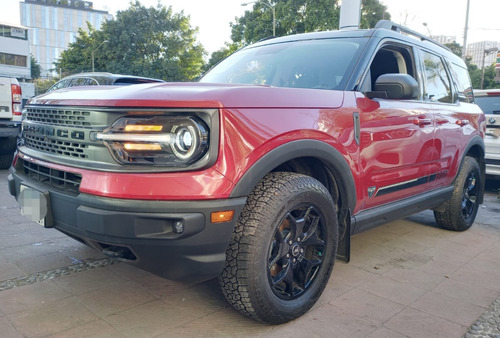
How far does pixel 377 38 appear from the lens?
3170 millimetres

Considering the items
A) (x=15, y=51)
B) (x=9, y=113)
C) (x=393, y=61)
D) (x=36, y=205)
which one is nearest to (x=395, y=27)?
(x=393, y=61)

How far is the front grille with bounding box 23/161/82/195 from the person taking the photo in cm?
215

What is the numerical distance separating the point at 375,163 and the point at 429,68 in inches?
60.4

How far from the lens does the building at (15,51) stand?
51.3 m

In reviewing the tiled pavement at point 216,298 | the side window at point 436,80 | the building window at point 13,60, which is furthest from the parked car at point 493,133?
the building window at point 13,60

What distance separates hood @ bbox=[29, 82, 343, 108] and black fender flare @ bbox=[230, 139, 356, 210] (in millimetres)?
232

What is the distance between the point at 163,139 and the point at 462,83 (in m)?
3.92

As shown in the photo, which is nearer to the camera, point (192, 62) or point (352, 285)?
point (352, 285)

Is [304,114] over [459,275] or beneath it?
over

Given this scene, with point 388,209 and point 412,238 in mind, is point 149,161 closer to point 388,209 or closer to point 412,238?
point 388,209

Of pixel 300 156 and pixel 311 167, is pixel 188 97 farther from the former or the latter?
pixel 311 167

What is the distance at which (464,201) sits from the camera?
4672 millimetres

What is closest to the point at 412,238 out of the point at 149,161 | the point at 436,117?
the point at 436,117

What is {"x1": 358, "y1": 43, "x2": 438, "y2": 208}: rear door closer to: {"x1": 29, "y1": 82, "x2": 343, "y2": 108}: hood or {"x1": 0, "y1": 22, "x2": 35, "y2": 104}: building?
→ {"x1": 29, "y1": 82, "x2": 343, "y2": 108}: hood
